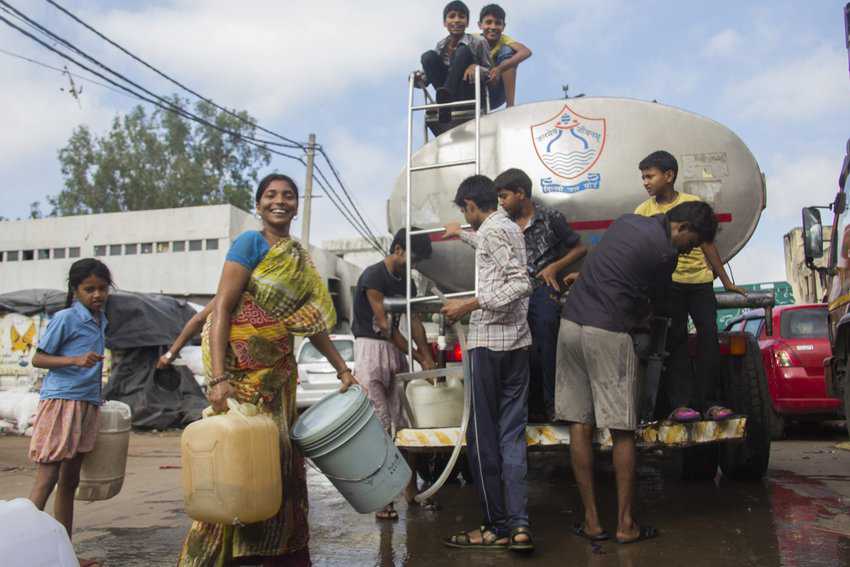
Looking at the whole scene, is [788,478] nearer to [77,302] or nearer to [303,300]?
[303,300]

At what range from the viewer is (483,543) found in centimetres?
377

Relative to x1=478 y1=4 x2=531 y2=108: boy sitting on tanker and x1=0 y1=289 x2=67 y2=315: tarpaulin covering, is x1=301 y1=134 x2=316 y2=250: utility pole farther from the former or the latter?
x1=478 y1=4 x2=531 y2=108: boy sitting on tanker

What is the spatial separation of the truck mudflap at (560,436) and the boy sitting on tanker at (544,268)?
335 millimetres

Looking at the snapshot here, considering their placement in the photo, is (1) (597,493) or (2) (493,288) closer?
(2) (493,288)

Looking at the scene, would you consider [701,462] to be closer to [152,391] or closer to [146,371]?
[152,391]

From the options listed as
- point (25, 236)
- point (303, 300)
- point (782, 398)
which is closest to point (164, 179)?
point (25, 236)

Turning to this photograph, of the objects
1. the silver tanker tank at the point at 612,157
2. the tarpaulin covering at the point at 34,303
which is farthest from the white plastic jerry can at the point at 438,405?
the tarpaulin covering at the point at 34,303

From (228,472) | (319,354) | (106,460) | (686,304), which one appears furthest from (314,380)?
(228,472)

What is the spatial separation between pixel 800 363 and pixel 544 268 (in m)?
4.86

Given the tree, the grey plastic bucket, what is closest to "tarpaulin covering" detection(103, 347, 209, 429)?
the grey plastic bucket

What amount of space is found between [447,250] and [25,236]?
25813 mm

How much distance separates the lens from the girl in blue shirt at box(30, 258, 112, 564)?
3.65 m

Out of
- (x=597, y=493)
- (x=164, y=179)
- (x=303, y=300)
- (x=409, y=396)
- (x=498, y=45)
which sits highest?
(x=164, y=179)

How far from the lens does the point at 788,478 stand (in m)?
5.75
